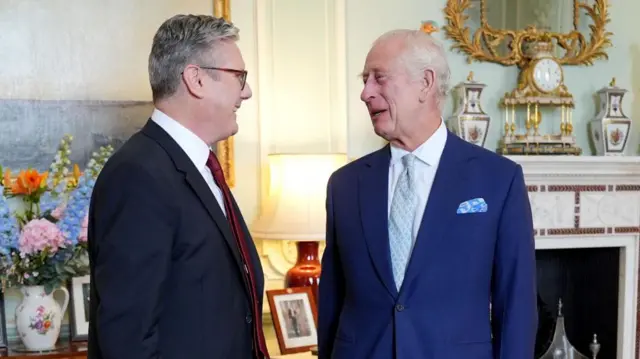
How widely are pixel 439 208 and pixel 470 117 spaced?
1887 mm

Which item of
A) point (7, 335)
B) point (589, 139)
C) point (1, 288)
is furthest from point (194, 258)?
point (589, 139)

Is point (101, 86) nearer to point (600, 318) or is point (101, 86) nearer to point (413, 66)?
point (413, 66)

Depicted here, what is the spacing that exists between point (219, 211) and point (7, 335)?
1.67 m

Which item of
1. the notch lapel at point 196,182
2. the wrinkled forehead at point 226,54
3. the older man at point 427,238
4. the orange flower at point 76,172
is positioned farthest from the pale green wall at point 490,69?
the notch lapel at point 196,182

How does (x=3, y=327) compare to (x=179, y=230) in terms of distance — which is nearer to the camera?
(x=179, y=230)

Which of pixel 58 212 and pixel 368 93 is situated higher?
pixel 368 93

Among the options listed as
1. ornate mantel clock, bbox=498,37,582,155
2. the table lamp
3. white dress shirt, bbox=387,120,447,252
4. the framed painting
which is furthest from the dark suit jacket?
ornate mantel clock, bbox=498,37,582,155

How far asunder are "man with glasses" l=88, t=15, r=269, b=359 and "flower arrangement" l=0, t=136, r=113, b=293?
3.56 ft

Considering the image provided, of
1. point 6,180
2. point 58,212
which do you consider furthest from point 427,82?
point 6,180

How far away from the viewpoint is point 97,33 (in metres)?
3.00

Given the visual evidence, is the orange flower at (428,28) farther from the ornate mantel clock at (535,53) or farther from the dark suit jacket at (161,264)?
the dark suit jacket at (161,264)

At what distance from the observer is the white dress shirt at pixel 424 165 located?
5.76 feet

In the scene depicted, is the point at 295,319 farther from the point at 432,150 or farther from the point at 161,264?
the point at 161,264

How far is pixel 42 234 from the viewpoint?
2.43 m
